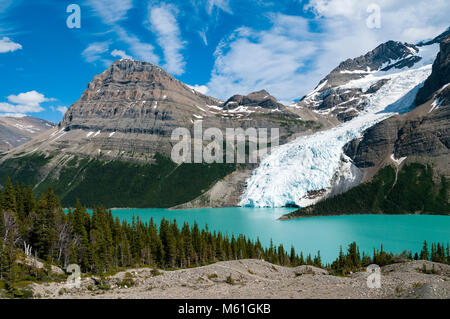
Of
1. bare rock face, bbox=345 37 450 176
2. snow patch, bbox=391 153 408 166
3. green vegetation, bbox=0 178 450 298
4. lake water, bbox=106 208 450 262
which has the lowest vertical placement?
lake water, bbox=106 208 450 262

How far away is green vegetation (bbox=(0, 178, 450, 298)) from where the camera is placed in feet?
110

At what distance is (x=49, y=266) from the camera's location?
35531 mm

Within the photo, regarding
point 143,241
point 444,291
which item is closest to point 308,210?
point 143,241

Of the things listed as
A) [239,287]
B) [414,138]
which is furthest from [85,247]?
[414,138]

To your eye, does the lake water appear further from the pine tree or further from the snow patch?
the pine tree

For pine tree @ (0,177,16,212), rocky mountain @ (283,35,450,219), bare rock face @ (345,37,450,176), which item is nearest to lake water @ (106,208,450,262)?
rocky mountain @ (283,35,450,219)

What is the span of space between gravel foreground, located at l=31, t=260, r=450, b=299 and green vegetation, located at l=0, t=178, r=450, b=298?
1.20 metres

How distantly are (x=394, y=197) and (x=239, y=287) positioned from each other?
5988 inches

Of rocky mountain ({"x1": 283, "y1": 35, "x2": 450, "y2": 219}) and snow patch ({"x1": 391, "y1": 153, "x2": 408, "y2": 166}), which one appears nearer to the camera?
rocky mountain ({"x1": 283, "y1": 35, "x2": 450, "y2": 219})

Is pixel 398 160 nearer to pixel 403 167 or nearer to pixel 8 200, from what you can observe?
pixel 403 167

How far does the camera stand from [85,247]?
44531mm

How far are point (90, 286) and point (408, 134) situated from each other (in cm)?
18762
